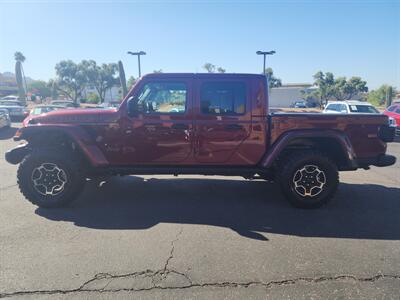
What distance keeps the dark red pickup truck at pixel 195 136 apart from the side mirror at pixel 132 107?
0.6 inches

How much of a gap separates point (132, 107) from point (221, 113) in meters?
1.35

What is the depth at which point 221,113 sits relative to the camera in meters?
4.34

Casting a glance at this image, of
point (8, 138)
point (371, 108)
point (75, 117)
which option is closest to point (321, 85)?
point (371, 108)

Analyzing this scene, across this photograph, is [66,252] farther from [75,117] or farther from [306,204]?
[306,204]

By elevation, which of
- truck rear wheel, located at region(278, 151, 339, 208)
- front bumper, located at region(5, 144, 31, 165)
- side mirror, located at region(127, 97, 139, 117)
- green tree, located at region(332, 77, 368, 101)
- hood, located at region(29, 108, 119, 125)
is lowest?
truck rear wheel, located at region(278, 151, 339, 208)

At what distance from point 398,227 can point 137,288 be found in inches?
138

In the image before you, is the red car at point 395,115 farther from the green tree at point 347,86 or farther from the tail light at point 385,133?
the green tree at point 347,86

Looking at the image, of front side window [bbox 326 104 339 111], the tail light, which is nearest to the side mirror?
the tail light

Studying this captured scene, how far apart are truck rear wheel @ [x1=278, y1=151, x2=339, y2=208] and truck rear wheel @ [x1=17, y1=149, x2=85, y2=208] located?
3186 millimetres

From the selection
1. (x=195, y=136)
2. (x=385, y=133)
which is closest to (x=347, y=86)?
(x=385, y=133)

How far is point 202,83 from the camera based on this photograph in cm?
433

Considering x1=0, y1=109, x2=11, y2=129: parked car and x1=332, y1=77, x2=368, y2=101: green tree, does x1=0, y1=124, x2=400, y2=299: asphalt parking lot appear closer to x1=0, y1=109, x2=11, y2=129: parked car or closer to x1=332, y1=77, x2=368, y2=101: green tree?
x1=0, y1=109, x2=11, y2=129: parked car

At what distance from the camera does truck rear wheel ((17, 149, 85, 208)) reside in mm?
4266

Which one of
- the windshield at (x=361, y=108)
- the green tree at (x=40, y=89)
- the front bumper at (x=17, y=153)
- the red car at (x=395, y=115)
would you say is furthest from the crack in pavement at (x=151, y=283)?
the green tree at (x=40, y=89)
